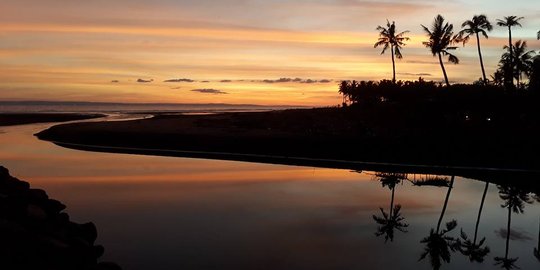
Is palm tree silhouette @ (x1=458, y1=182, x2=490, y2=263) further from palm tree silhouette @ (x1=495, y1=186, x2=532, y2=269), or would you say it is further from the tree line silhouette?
the tree line silhouette

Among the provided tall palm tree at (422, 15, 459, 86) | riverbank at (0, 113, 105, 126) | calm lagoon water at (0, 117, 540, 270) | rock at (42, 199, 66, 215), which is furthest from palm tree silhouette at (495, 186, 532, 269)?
riverbank at (0, 113, 105, 126)

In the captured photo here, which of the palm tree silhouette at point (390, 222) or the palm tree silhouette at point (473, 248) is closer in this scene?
the palm tree silhouette at point (473, 248)

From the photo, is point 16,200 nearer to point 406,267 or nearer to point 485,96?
point 406,267

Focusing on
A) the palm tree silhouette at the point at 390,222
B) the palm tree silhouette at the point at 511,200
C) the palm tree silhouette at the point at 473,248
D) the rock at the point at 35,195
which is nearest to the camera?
the palm tree silhouette at the point at 473,248

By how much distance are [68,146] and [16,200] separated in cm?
2696

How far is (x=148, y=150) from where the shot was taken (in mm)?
34469

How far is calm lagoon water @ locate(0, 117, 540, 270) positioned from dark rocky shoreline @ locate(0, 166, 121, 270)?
104 centimetres

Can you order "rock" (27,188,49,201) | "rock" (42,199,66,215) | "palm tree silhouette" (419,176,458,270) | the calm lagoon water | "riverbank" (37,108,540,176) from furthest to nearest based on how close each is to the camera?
"riverbank" (37,108,540,176)
"rock" (27,188,49,201)
"rock" (42,199,66,215)
"palm tree silhouette" (419,176,458,270)
the calm lagoon water

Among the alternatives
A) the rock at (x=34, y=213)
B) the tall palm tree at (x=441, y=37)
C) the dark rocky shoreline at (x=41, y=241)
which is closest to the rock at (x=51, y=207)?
the dark rocky shoreline at (x=41, y=241)

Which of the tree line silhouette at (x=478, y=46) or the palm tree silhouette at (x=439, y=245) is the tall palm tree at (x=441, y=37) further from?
the palm tree silhouette at (x=439, y=245)

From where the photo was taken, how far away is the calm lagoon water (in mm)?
11961

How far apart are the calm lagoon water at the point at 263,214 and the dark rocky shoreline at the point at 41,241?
41.0 inches

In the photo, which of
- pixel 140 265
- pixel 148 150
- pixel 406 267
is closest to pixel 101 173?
pixel 148 150

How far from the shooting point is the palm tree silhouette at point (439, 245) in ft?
39.8
